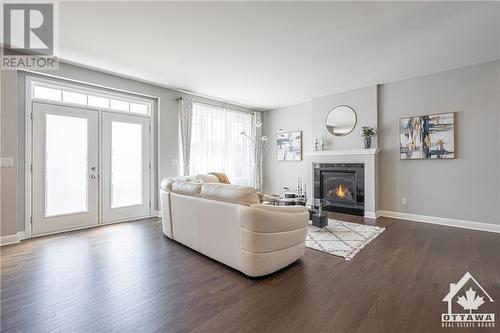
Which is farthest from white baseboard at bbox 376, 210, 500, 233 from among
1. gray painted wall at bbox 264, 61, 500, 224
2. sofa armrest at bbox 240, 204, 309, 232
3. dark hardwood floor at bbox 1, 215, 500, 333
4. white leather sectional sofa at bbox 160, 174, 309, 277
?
sofa armrest at bbox 240, 204, 309, 232

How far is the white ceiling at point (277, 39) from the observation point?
2553mm

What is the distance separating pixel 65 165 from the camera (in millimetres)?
3996

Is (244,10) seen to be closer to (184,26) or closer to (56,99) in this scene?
(184,26)

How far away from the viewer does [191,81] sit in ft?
15.8

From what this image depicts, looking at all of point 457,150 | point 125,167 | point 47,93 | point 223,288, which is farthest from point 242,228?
point 457,150

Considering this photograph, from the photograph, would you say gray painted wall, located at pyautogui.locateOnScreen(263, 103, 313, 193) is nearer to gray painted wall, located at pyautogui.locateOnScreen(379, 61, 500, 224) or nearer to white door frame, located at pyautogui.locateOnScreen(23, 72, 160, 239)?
gray painted wall, located at pyautogui.locateOnScreen(379, 61, 500, 224)

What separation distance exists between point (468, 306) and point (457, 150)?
3358 millimetres

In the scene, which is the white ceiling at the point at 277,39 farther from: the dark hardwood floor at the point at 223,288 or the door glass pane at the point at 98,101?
the dark hardwood floor at the point at 223,288

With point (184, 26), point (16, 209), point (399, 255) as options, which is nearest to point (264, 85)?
point (184, 26)

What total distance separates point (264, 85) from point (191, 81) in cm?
158

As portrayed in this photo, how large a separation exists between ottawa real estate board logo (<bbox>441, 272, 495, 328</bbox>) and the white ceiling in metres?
2.92

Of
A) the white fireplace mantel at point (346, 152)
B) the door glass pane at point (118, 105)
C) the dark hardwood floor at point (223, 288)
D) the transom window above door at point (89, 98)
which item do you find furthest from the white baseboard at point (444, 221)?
the door glass pane at point (118, 105)

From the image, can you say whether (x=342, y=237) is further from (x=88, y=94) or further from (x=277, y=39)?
(x=88, y=94)

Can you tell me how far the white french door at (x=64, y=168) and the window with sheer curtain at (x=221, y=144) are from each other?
6.89 ft
